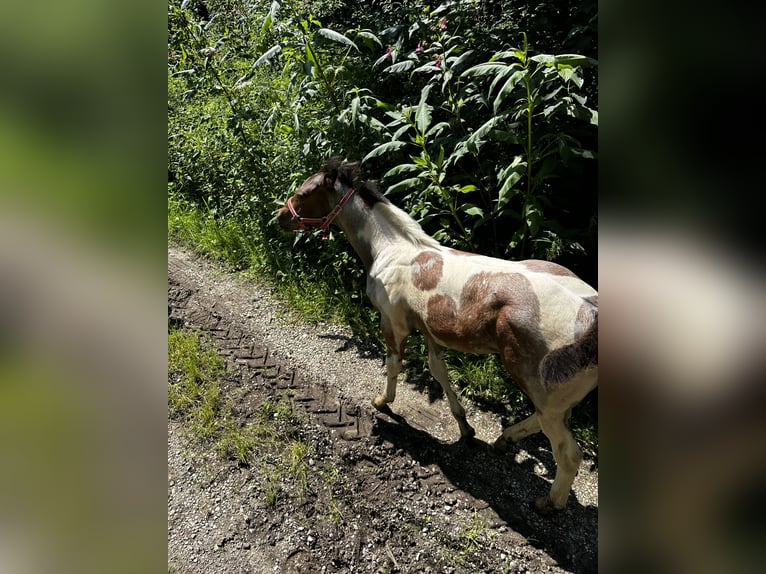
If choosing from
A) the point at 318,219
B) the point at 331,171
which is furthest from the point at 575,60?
the point at 318,219

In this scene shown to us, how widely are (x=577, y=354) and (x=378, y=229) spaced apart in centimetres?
180

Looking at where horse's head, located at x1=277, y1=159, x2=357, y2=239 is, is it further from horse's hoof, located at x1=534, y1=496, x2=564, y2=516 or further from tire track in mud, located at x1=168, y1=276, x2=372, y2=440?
horse's hoof, located at x1=534, y1=496, x2=564, y2=516

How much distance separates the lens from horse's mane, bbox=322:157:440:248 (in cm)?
330

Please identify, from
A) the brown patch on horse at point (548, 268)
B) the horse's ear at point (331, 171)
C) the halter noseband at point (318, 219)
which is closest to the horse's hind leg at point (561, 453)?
the brown patch on horse at point (548, 268)

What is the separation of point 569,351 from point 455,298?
0.78 meters

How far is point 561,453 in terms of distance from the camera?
262 centimetres

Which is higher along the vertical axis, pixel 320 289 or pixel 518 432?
pixel 320 289

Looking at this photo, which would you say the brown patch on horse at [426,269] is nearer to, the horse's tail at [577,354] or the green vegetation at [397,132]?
the green vegetation at [397,132]
